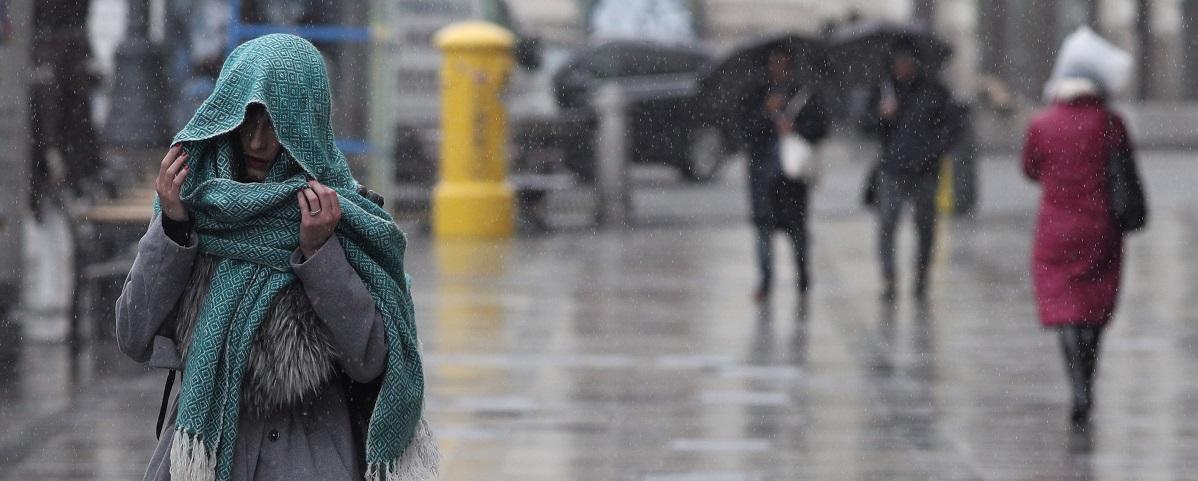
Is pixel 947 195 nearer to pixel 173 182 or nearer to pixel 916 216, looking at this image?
pixel 916 216

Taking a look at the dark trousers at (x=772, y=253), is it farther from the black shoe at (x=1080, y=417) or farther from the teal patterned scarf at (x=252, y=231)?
the teal patterned scarf at (x=252, y=231)

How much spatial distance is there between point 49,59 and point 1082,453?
5.61 metres

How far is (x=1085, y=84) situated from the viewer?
8.02 m

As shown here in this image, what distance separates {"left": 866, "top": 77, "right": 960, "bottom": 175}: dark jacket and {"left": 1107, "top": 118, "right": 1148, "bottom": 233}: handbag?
4.46 metres

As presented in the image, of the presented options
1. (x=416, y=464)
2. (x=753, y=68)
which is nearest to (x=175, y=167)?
(x=416, y=464)

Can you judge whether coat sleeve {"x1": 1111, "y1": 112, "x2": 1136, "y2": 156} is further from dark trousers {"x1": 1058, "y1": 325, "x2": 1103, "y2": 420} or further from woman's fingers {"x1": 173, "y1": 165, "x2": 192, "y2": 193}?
woman's fingers {"x1": 173, "y1": 165, "x2": 192, "y2": 193}

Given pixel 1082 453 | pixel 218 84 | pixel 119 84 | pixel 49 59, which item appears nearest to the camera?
pixel 218 84

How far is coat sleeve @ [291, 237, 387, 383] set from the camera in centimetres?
340

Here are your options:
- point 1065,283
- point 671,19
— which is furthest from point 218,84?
point 671,19

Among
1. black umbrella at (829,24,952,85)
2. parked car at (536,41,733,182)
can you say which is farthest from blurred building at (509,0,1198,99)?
black umbrella at (829,24,952,85)

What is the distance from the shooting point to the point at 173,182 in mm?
3367

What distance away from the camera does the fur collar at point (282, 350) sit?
11.3 ft

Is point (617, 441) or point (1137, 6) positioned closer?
point (617, 441)

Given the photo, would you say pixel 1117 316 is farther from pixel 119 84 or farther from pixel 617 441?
pixel 119 84
